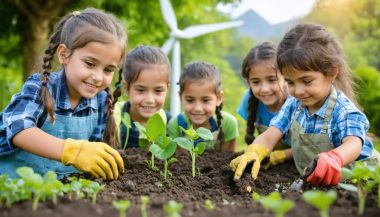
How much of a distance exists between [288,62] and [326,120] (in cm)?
42

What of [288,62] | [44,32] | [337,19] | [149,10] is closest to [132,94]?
[288,62]

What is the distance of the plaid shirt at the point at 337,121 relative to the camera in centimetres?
238

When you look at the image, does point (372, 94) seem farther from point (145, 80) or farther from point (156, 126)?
point (156, 126)

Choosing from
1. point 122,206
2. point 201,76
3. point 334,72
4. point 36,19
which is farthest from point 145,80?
point 36,19

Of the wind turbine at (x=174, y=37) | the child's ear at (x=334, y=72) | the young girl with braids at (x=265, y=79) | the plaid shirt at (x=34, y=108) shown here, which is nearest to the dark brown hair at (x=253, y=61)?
the young girl with braids at (x=265, y=79)

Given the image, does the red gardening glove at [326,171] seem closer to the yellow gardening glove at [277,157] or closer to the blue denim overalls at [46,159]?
the yellow gardening glove at [277,157]

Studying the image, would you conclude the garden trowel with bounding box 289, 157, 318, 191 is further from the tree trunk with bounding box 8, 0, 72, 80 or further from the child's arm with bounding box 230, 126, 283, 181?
the tree trunk with bounding box 8, 0, 72, 80

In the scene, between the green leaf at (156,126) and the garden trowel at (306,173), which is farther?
the green leaf at (156,126)

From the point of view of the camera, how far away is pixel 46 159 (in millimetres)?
2596

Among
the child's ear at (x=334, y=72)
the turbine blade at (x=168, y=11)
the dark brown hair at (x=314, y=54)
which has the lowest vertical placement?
the child's ear at (x=334, y=72)

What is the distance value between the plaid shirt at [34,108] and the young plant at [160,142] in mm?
489

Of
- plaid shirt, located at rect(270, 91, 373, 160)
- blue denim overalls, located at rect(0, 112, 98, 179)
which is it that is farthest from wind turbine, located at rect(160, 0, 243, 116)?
blue denim overalls, located at rect(0, 112, 98, 179)

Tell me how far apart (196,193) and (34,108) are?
0.96 metres

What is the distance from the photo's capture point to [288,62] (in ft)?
8.36
